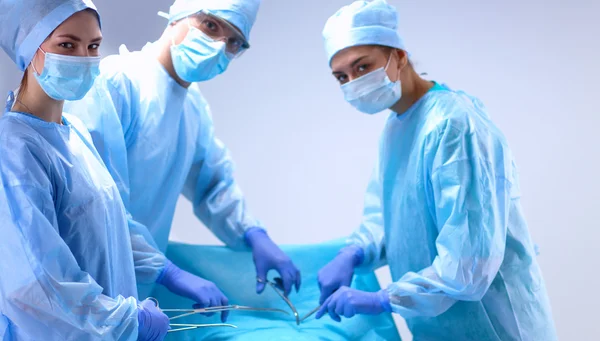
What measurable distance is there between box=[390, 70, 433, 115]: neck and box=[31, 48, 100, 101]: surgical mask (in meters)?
0.94

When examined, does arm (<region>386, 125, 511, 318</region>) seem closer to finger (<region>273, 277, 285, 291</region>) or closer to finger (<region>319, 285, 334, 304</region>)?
finger (<region>319, 285, 334, 304</region>)

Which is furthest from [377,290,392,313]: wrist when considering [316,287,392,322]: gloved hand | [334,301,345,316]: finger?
[334,301,345,316]: finger

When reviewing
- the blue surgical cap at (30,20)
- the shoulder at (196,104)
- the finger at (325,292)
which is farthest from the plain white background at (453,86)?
the blue surgical cap at (30,20)

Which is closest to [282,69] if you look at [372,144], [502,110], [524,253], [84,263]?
[372,144]

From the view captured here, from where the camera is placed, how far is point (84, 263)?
1.40m

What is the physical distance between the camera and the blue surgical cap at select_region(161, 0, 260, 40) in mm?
1963

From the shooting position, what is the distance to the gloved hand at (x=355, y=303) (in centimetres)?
180

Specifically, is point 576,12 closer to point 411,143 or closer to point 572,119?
point 572,119

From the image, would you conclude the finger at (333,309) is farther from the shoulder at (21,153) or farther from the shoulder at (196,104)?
the shoulder at (21,153)

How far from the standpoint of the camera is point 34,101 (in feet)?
4.50

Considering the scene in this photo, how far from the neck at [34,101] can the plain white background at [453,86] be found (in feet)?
4.69

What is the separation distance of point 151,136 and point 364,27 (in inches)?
26.9

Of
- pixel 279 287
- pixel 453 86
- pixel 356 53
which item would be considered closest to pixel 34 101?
pixel 356 53

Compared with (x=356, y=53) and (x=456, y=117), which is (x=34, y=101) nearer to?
(x=356, y=53)
